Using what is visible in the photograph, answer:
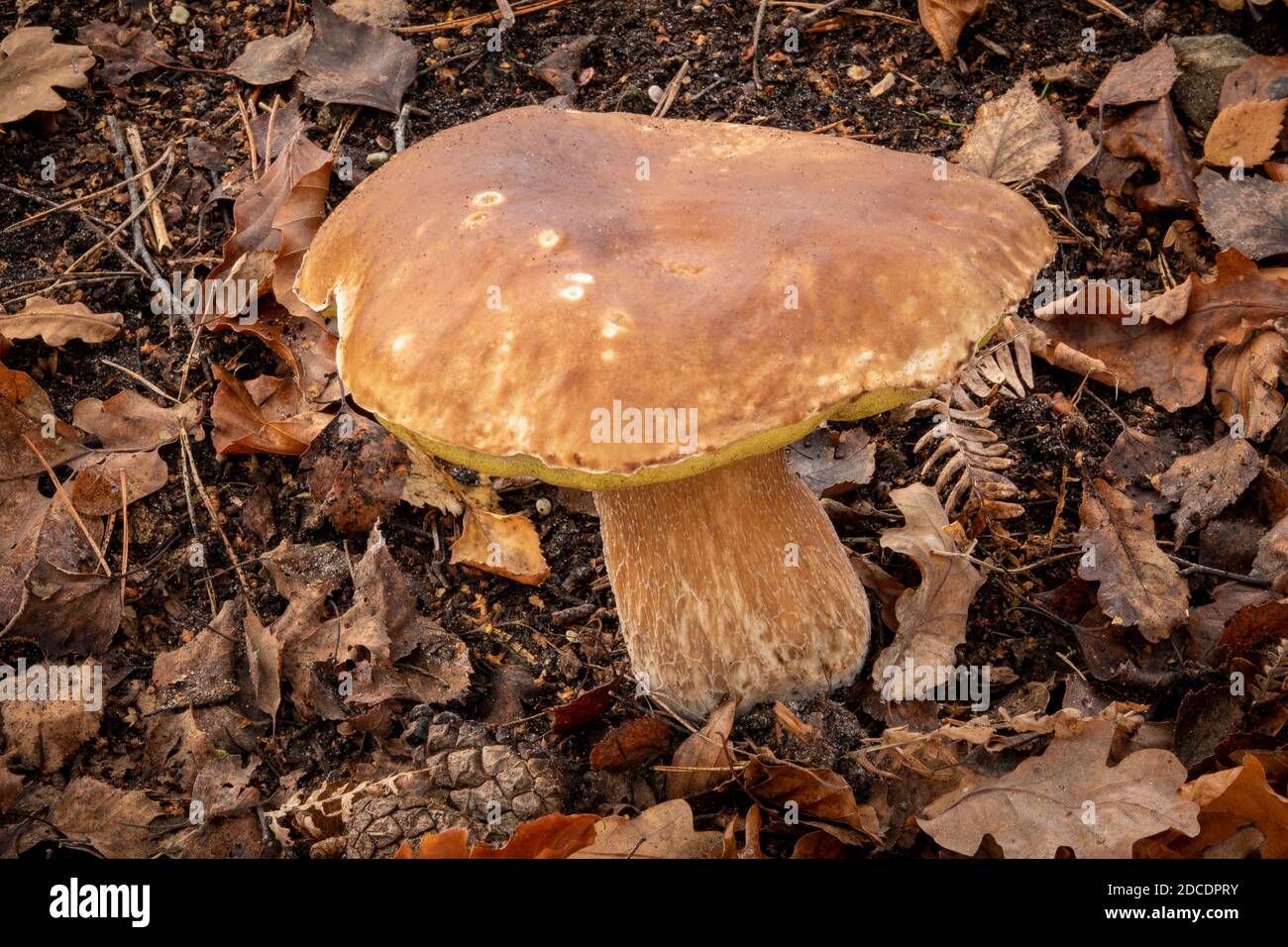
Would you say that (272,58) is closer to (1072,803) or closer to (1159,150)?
(1159,150)

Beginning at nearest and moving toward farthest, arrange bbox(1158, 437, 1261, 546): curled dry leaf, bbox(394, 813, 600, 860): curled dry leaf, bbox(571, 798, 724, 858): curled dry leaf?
bbox(394, 813, 600, 860): curled dry leaf
bbox(571, 798, 724, 858): curled dry leaf
bbox(1158, 437, 1261, 546): curled dry leaf

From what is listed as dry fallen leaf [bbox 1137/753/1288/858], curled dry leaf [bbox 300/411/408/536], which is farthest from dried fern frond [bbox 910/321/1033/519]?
curled dry leaf [bbox 300/411/408/536]

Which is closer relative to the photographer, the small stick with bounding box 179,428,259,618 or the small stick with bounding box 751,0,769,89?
the small stick with bounding box 179,428,259,618

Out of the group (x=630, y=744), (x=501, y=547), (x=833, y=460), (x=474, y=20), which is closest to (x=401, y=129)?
(x=474, y=20)

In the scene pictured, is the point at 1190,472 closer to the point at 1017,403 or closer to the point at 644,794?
the point at 1017,403

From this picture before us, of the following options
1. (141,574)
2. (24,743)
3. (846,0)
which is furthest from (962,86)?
(24,743)

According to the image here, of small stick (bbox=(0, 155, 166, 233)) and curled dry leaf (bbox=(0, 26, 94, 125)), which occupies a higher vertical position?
curled dry leaf (bbox=(0, 26, 94, 125))

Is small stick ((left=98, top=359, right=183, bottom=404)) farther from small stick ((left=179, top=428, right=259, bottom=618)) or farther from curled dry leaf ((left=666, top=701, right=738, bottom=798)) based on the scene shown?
curled dry leaf ((left=666, top=701, right=738, bottom=798))
